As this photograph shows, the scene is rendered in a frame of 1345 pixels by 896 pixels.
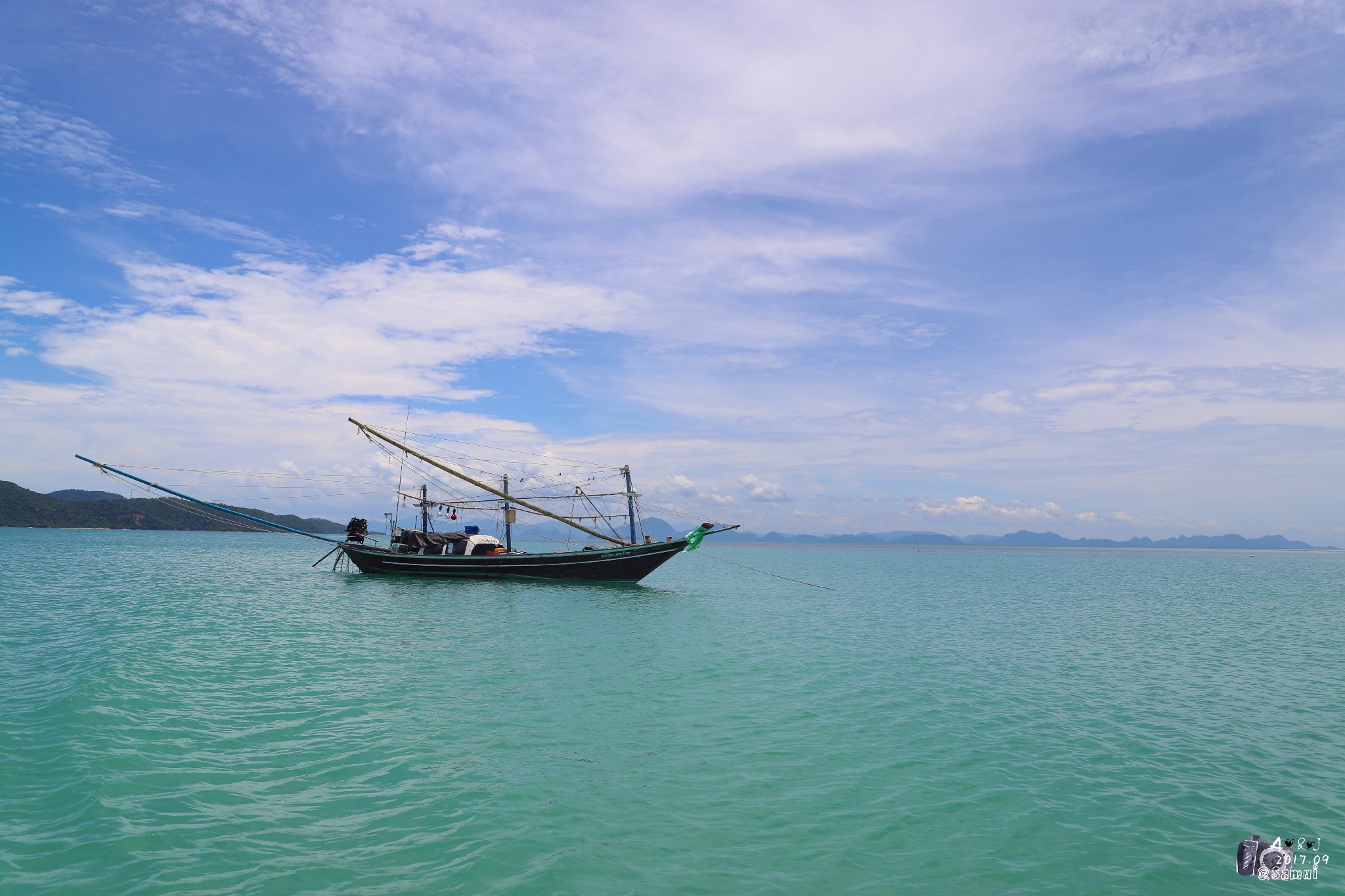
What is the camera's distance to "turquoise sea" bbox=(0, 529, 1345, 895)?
979 cm

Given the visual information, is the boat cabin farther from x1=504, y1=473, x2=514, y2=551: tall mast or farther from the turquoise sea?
the turquoise sea

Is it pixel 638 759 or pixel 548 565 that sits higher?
pixel 548 565

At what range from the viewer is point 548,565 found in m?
55.5

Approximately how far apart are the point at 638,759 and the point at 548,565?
42.5m

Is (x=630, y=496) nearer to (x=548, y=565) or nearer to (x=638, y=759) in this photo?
(x=548, y=565)

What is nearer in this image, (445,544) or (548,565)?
(548,565)

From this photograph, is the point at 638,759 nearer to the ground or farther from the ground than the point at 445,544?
nearer to the ground

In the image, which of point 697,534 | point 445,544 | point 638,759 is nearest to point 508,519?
point 445,544

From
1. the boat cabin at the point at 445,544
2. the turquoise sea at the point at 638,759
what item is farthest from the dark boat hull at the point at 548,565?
the turquoise sea at the point at 638,759

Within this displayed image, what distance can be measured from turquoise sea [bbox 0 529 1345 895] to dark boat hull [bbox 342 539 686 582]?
20.9 m

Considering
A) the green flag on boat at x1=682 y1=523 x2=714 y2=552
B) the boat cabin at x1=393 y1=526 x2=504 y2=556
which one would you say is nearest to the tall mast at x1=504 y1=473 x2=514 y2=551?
the boat cabin at x1=393 y1=526 x2=504 y2=556

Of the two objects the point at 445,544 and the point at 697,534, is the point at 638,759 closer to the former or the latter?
the point at 697,534

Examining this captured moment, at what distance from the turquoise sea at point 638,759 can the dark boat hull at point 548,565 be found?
20.9m

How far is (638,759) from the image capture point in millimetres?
14164
